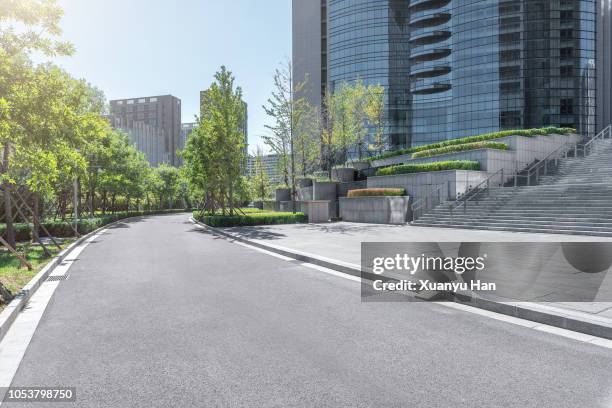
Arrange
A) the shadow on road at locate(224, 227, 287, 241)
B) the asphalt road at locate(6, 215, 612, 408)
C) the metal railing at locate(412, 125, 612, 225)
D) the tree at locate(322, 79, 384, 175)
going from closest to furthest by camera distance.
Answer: the asphalt road at locate(6, 215, 612, 408) → the shadow on road at locate(224, 227, 287, 241) → the metal railing at locate(412, 125, 612, 225) → the tree at locate(322, 79, 384, 175)

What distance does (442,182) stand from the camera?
26016mm

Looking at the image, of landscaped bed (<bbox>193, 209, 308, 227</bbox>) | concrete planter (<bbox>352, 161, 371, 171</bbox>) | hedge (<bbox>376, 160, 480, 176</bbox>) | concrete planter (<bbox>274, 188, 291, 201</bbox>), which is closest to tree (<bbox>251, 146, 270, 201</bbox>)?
concrete planter (<bbox>274, 188, 291, 201</bbox>)

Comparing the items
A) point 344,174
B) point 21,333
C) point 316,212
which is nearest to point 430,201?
point 316,212

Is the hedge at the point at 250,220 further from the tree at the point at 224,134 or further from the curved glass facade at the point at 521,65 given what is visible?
the curved glass facade at the point at 521,65

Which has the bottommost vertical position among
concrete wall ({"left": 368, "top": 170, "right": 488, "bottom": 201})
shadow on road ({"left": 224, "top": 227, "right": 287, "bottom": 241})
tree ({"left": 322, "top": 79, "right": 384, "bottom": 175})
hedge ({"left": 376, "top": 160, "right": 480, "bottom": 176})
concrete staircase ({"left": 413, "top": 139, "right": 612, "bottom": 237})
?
shadow on road ({"left": 224, "top": 227, "right": 287, "bottom": 241})

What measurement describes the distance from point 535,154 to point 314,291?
30.2 m

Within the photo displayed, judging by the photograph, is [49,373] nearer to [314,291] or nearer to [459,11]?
[314,291]

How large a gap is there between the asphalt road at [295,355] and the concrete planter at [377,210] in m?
19.2

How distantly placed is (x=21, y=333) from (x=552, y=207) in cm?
2229

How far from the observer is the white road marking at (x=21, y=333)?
4262 mm

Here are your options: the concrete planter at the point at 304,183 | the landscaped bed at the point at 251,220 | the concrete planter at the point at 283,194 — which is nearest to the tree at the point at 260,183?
the concrete planter at the point at 283,194

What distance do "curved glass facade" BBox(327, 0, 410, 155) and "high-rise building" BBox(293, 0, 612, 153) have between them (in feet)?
0.70

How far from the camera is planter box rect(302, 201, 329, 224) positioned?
97.7 feet

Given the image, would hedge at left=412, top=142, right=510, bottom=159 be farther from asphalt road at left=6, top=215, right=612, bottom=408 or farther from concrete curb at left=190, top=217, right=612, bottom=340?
asphalt road at left=6, top=215, right=612, bottom=408
